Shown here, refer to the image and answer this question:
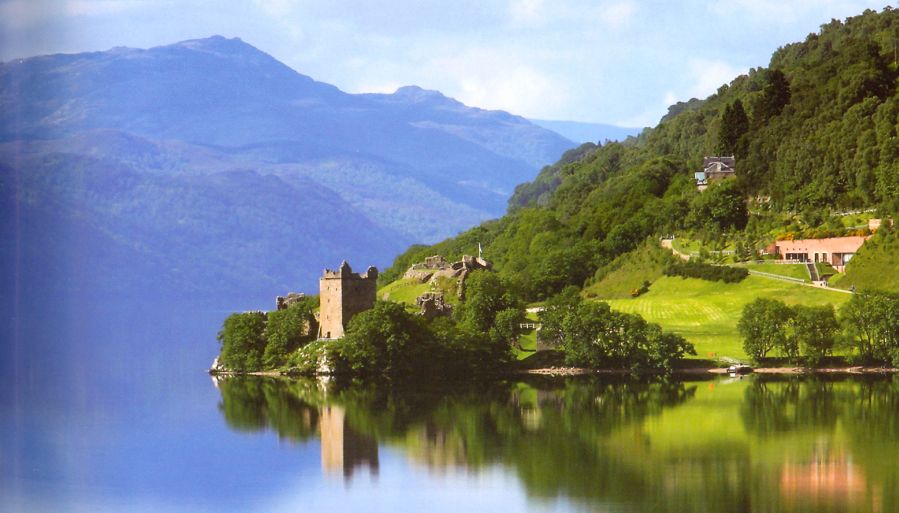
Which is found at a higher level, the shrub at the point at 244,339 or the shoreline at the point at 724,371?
the shrub at the point at 244,339

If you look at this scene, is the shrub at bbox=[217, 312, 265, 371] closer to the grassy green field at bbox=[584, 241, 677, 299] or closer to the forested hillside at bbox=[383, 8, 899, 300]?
the forested hillside at bbox=[383, 8, 899, 300]

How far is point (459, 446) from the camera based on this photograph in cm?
6069

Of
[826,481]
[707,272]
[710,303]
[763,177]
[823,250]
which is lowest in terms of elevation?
[826,481]

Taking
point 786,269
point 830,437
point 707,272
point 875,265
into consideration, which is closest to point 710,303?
point 707,272

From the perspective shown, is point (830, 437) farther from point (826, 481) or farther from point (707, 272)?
point (707, 272)

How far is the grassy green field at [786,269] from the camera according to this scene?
324 feet

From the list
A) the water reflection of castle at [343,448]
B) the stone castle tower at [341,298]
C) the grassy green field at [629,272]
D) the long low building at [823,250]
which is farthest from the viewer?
the grassy green field at [629,272]

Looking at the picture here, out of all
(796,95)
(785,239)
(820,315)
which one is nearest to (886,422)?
(820,315)

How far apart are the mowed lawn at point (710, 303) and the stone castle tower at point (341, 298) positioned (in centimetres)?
1689

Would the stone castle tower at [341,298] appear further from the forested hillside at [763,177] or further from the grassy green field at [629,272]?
the grassy green field at [629,272]

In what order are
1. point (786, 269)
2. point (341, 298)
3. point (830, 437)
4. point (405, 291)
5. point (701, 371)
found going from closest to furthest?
point (830, 437) < point (701, 371) < point (341, 298) < point (786, 269) < point (405, 291)

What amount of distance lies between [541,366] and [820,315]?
49.0 ft

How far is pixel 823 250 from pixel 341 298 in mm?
32225

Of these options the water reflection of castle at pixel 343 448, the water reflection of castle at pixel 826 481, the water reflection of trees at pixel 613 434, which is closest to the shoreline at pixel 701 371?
the water reflection of trees at pixel 613 434
